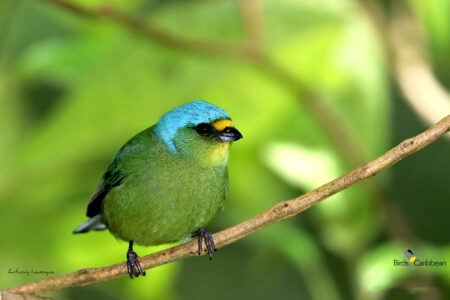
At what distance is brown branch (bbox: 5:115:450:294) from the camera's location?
238cm

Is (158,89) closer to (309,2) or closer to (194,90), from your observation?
(194,90)

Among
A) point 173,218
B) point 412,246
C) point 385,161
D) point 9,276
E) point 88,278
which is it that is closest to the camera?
point 385,161

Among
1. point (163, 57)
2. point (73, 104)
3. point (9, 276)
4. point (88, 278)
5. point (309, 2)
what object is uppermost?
point (309, 2)

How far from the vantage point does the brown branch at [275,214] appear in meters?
2.38

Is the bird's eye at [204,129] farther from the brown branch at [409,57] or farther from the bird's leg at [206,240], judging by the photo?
the brown branch at [409,57]

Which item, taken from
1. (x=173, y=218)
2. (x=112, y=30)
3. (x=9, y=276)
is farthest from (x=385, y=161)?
(x=9, y=276)

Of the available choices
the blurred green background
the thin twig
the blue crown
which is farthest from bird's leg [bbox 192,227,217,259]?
the thin twig

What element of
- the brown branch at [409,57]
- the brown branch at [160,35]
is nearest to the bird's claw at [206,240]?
the brown branch at [160,35]

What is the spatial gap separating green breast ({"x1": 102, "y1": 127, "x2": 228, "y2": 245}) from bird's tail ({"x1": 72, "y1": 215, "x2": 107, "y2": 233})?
1.24 ft

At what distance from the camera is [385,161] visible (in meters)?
2.40

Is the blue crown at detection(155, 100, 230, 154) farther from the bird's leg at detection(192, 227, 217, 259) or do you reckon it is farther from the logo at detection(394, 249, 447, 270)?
the logo at detection(394, 249, 447, 270)

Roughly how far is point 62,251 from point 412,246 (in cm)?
196

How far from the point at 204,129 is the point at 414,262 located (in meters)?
1.19

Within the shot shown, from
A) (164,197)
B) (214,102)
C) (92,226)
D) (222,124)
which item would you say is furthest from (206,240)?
(214,102)
